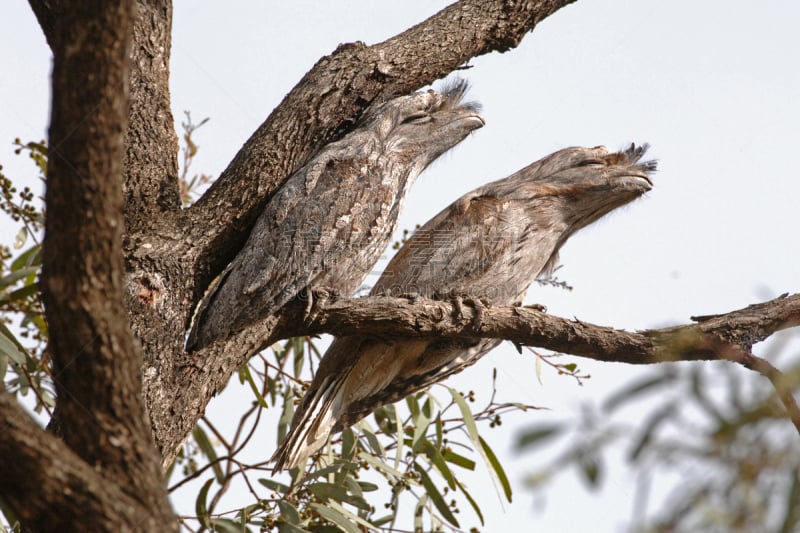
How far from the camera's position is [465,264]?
10.8 ft

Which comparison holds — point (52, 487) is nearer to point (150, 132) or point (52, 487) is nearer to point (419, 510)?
point (150, 132)

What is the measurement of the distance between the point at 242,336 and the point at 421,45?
1432mm

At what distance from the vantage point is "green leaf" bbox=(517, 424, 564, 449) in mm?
1354

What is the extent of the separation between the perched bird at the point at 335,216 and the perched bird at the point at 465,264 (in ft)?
0.77

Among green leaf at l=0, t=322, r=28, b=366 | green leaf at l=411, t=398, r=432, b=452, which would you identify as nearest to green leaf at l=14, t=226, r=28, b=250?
green leaf at l=0, t=322, r=28, b=366

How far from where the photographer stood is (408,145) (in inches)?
133

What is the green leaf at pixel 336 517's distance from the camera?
3217 millimetres

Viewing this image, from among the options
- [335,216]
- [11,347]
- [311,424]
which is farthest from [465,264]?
[11,347]

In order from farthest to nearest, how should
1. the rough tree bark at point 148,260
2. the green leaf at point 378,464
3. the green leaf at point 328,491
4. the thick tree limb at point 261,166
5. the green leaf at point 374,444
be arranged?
the green leaf at point 374,444 → the green leaf at point 378,464 → the green leaf at point 328,491 → the thick tree limb at point 261,166 → the rough tree bark at point 148,260

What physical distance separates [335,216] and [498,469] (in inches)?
54.3

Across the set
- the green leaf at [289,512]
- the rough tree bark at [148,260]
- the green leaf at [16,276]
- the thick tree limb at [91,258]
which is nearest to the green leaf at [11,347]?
the green leaf at [16,276]

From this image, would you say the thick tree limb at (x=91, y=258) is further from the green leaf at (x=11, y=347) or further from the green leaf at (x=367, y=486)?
the green leaf at (x=367, y=486)

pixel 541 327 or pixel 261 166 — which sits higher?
pixel 261 166

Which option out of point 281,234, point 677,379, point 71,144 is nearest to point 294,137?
point 281,234
